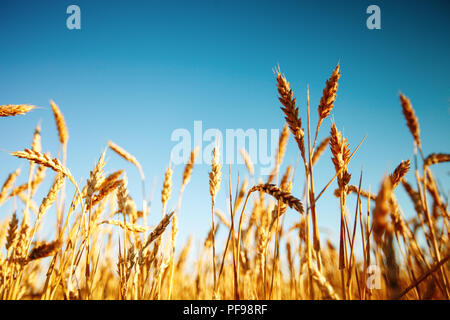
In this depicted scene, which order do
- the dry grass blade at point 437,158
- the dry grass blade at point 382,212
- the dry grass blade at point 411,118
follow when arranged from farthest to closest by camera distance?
the dry grass blade at point 437,158 → the dry grass blade at point 411,118 → the dry grass blade at point 382,212

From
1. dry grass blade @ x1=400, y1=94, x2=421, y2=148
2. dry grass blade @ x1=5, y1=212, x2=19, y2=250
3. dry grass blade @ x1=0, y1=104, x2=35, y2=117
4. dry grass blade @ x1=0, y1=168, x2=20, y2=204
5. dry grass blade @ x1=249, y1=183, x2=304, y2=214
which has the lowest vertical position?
dry grass blade @ x1=5, y1=212, x2=19, y2=250

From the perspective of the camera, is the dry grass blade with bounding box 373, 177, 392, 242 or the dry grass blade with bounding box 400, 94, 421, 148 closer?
the dry grass blade with bounding box 373, 177, 392, 242

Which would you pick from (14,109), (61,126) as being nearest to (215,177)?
(14,109)

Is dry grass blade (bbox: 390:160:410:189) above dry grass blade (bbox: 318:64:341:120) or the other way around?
the other way around

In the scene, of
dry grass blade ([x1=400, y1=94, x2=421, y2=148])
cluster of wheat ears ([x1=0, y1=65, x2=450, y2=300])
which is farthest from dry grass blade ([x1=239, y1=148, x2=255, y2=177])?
dry grass blade ([x1=400, y1=94, x2=421, y2=148])

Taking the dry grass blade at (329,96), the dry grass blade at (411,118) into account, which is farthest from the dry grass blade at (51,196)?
the dry grass blade at (411,118)

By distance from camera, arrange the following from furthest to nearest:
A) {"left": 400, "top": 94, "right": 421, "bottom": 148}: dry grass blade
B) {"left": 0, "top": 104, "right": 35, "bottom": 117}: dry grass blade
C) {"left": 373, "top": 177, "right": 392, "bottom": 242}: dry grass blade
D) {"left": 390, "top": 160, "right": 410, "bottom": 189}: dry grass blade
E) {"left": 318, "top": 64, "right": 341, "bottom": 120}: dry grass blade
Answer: {"left": 400, "top": 94, "right": 421, "bottom": 148}: dry grass blade < {"left": 0, "top": 104, "right": 35, "bottom": 117}: dry grass blade < {"left": 390, "top": 160, "right": 410, "bottom": 189}: dry grass blade < {"left": 318, "top": 64, "right": 341, "bottom": 120}: dry grass blade < {"left": 373, "top": 177, "right": 392, "bottom": 242}: dry grass blade

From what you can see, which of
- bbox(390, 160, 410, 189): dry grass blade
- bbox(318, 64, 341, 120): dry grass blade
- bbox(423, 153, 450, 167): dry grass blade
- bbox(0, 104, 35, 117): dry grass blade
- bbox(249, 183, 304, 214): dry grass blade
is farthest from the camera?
bbox(423, 153, 450, 167): dry grass blade

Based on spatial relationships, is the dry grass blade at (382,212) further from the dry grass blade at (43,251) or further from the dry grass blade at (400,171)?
the dry grass blade at (43,251)

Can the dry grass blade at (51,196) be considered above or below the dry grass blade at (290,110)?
below

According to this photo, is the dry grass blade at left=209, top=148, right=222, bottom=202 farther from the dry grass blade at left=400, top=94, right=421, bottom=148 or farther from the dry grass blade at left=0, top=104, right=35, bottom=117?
the dry grass blade at left=400, top=94, right=421, bottom=148

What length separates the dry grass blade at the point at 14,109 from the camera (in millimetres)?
1342

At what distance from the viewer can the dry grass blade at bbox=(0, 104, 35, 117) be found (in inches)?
52.8

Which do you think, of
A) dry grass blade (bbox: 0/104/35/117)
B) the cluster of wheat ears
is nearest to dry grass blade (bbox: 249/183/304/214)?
the cluster of wheat ears
